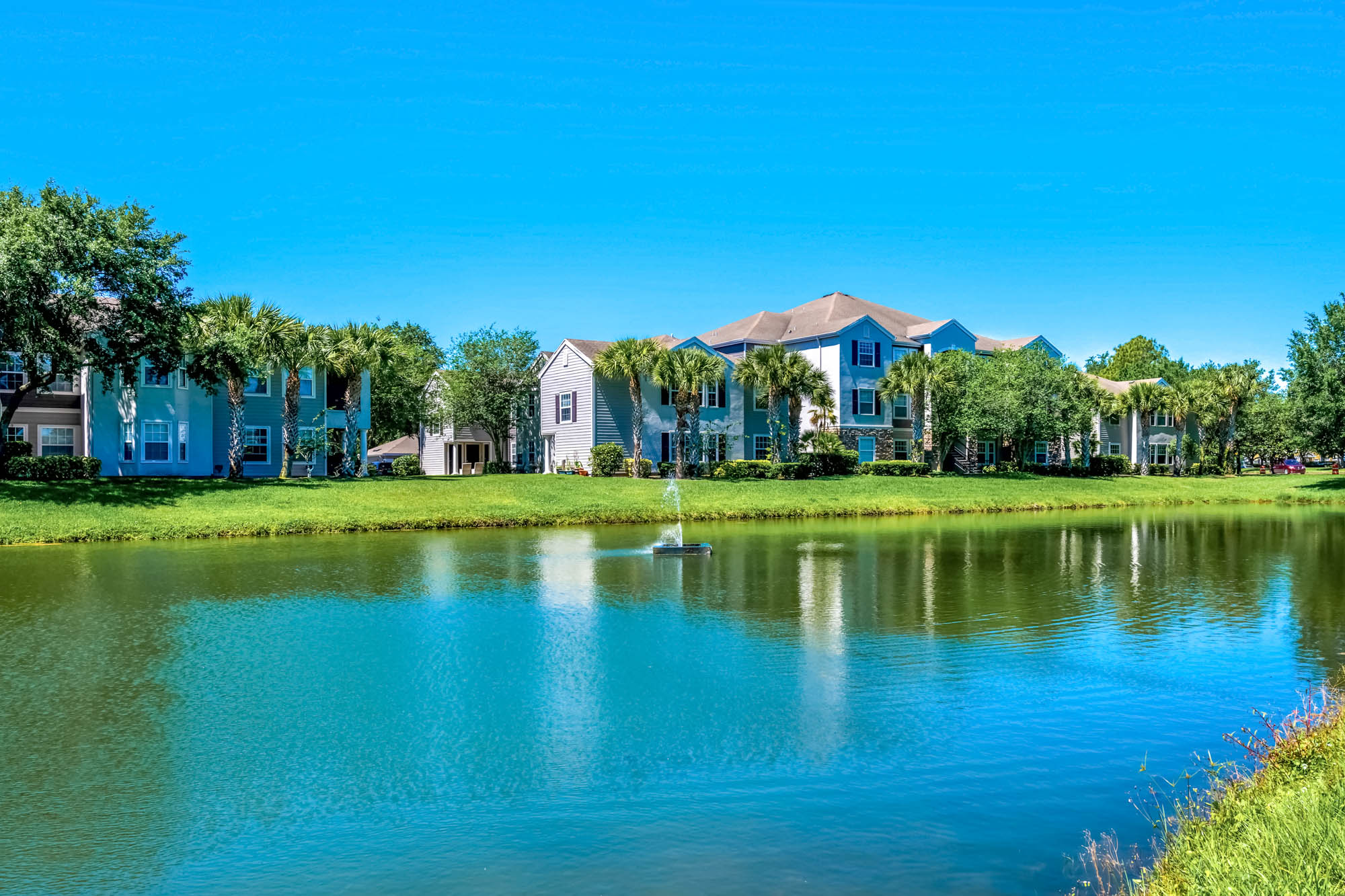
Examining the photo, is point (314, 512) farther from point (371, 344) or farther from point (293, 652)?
point (293, 652)

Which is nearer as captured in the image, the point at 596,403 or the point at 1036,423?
the point at 596,403

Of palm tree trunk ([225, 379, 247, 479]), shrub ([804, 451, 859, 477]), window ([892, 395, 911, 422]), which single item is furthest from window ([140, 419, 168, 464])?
window ([892, 395, 911, 422])

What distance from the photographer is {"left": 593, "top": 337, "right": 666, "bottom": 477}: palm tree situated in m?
48.8

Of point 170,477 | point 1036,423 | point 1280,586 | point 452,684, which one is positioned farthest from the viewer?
point 1036,423

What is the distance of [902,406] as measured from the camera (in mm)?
59781

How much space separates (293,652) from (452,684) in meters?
3.19

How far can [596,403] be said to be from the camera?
51.1 metres

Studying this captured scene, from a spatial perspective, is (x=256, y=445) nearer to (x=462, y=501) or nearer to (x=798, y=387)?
(x=462, y=501)

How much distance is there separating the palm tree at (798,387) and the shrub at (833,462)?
1222 millimetres

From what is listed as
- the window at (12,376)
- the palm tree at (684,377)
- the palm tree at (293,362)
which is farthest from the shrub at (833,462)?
the window at (12,376)

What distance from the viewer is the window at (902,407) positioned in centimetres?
5959

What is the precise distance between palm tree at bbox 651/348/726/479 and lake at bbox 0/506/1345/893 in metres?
27.6

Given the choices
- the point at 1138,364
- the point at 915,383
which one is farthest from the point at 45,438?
the point at 1138,364

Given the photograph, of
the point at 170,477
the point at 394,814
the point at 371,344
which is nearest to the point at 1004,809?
A: the point at 394,814
